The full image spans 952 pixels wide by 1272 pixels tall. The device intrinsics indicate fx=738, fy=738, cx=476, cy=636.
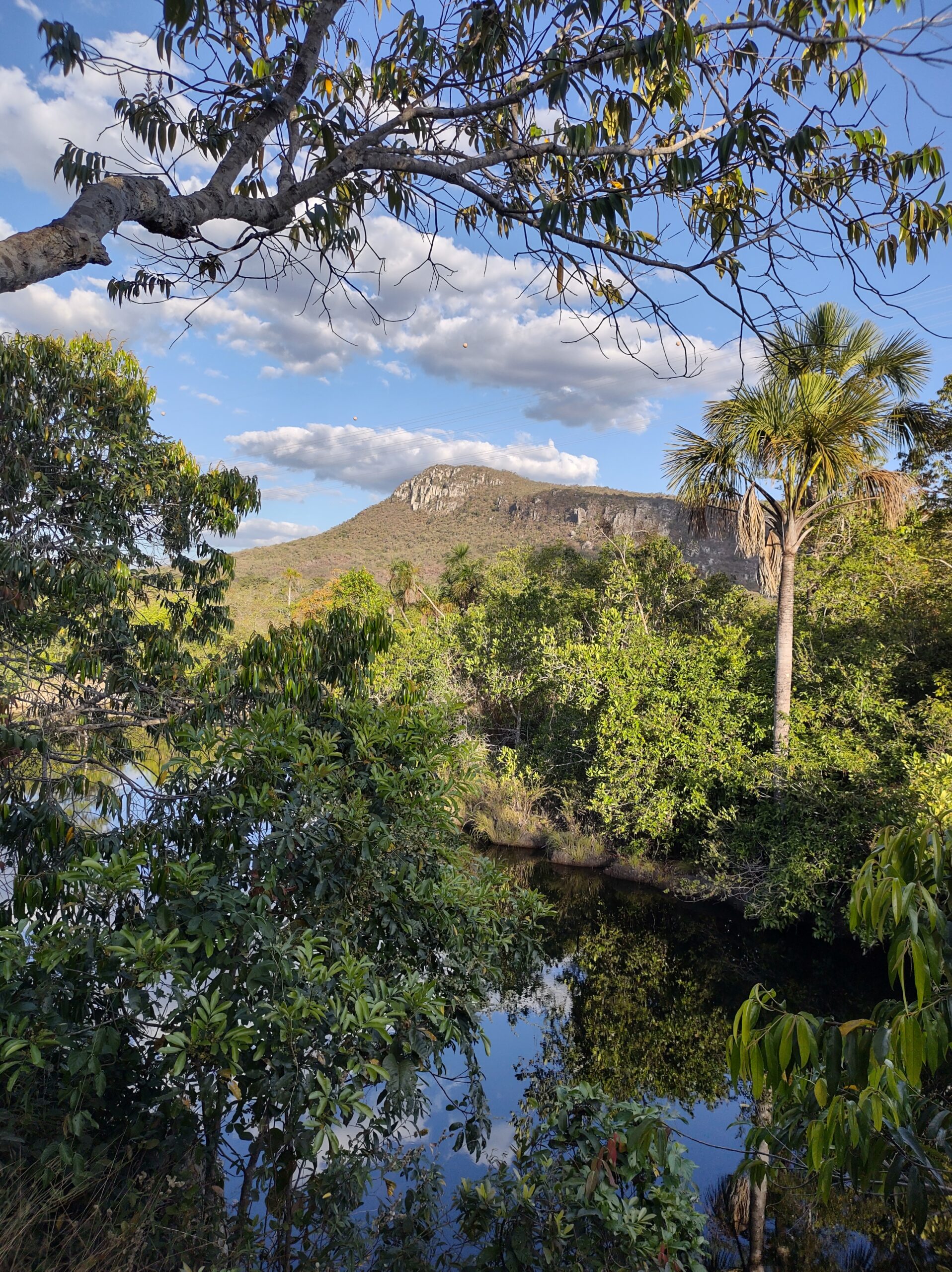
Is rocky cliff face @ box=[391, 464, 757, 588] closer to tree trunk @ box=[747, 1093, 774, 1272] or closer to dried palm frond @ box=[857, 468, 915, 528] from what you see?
dried palm frond @ box=[857, 468, 915, 528]

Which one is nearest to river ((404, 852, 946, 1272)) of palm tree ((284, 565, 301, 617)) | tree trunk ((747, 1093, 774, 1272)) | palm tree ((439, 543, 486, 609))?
tree trunk ((747, 1093, 774, 1272))

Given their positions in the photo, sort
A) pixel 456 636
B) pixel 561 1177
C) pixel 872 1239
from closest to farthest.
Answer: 1. pixel 561 1177
2. pixel 872 1239
3. pixel 456 636

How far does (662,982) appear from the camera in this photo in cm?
986

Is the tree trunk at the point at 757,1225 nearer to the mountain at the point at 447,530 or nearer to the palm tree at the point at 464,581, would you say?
the palm tree at the point at 464,581

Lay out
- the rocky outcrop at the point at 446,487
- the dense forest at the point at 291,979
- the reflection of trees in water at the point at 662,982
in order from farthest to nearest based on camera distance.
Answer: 1. the rocky outcrop at the point at 446,487
2. the reflection of trees in water at the point at 662,982
3. the dense forest at the point at 291,979

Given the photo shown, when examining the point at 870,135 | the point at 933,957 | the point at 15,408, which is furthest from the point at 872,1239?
the point at 15,408

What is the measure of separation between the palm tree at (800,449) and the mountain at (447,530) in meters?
21.4

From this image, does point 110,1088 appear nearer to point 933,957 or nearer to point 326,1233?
point 326,1233

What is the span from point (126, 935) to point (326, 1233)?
5.46 feet

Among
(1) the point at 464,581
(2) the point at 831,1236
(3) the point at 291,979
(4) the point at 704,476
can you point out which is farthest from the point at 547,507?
(3) the point at 291,979

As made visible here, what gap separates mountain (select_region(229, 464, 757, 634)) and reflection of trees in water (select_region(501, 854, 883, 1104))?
22278 mm

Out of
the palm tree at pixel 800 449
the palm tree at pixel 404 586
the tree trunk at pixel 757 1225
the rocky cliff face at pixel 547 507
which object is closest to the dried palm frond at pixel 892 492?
the palm tree at pixel 800 449

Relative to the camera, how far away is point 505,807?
1591 cm

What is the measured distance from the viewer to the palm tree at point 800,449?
1018 centimetres
